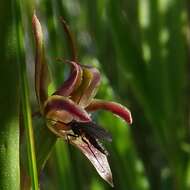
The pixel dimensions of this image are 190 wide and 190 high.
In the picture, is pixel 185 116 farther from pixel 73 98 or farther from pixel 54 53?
pixel 73 98

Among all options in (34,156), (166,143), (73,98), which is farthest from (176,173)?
(34,156)

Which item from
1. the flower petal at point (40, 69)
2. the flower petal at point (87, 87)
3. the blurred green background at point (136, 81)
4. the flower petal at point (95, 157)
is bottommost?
the blurred green background at point (136, 81)

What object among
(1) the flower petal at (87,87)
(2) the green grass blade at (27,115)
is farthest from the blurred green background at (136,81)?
(2) the green grass blade at (27,115)

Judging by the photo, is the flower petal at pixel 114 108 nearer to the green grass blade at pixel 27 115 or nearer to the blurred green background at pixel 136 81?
the green grass blade at pixel 27 115

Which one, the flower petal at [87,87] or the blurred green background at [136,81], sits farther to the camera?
the blurred green background at [136,81]

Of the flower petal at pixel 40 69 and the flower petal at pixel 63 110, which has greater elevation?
the flower petal at pixel 40 69

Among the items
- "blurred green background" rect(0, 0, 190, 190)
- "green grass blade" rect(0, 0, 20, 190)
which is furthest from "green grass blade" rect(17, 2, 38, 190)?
"blurred green background" rect(0, 0, 190, 190)

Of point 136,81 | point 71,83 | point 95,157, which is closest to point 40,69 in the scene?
point 71,83

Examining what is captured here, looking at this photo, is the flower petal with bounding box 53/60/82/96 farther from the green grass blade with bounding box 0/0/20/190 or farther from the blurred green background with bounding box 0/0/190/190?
the blurred green background with bounding box 0/0/190/190
